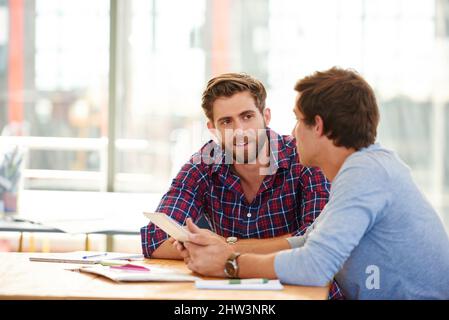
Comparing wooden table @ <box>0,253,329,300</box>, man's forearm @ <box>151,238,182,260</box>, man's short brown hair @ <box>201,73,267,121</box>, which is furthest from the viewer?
man's short brown hair @ <box>201,73,267,121</box>

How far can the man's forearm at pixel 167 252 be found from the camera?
7.93 ft

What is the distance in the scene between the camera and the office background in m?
5.12

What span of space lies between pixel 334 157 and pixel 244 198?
0.66m

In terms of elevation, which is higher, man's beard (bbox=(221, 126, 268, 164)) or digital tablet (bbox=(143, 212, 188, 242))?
man's beard (bbox=(221, 126, 268, 164))

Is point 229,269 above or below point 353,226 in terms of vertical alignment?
below

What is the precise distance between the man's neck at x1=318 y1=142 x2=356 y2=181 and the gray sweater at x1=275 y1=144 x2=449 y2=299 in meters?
0.06

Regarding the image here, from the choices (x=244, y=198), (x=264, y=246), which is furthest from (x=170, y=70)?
(x=264, y=246)

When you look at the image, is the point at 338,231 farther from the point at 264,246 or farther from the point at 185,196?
the point at 185,196

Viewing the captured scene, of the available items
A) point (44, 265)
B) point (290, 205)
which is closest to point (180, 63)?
point (290, 205)

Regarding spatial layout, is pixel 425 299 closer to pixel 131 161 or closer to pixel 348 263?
pixel 348 263

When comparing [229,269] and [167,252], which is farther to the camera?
[167,252]

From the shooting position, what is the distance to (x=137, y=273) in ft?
6.49

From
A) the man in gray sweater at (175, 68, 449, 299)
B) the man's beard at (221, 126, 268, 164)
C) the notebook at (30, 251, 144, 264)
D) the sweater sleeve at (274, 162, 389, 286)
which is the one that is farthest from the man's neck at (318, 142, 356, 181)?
the notebook at (30, 251, 144, 264)

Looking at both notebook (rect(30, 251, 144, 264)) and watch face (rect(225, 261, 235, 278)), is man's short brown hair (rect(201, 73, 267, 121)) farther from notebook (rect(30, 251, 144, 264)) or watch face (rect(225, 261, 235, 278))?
watch face (rect(225, 261, 235, 278))
